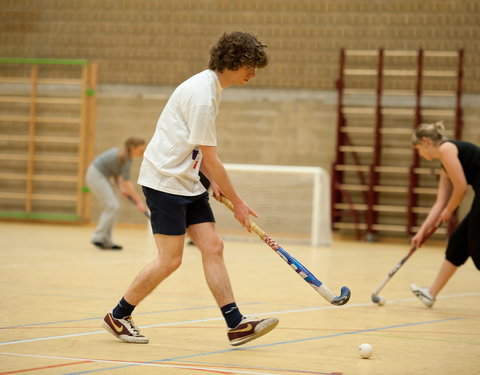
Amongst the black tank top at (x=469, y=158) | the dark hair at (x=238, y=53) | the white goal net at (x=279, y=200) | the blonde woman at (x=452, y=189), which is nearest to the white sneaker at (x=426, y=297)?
the blonde woman at (x=452, y=189)

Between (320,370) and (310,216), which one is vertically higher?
(320,370)

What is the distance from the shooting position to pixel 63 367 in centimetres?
365

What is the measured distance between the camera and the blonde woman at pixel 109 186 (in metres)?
10.6

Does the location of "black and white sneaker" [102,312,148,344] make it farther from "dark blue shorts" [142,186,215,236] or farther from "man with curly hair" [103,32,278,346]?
"dark blue shorts" [142,186,215,236]

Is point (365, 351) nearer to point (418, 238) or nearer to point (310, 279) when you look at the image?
Result: point (310, 279)

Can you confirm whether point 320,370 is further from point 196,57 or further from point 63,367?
point 196,57

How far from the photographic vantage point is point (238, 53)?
4293mm

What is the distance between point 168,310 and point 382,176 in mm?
9006

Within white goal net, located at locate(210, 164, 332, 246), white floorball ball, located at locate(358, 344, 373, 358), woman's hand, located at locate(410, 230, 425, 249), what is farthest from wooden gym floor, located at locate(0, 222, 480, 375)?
white goal net, located at locate(210, 164, 332, 246)

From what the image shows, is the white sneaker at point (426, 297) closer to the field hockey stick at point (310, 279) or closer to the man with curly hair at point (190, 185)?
the field hockey stick at point (310, 279)

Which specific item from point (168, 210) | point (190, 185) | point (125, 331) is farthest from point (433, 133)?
point (125, 331)

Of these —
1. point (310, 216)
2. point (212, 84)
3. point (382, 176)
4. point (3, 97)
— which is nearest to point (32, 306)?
point (212, 84)

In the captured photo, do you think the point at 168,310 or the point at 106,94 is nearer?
the point at 168,310

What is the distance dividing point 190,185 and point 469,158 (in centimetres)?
257
